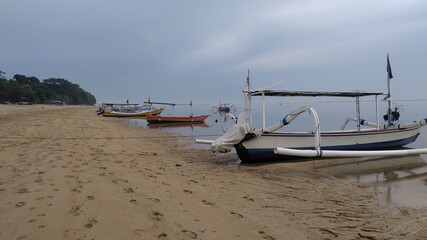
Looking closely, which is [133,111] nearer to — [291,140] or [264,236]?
[291,140]

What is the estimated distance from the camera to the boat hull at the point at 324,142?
36.1 ft

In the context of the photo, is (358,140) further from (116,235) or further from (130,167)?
(116,235)

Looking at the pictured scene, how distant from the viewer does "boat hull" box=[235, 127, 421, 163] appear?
36.1 ft

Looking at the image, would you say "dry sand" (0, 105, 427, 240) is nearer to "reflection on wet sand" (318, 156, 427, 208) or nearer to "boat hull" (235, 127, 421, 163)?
"reflection on wet sand" (318, 156, 427, 208)

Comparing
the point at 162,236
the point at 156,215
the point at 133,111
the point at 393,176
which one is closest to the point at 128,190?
the point at 156,215

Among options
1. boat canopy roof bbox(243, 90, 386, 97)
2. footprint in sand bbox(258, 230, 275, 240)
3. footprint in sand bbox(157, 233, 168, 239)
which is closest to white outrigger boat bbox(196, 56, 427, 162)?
boat canopy roof bbox(243, 90, 386, 97)

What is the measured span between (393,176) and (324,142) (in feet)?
10.2

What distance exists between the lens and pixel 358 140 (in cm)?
1323

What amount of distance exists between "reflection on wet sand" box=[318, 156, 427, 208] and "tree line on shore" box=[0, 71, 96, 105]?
77189 millimetres

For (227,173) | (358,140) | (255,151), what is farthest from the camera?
(358,140)

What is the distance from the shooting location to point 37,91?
8469 centimetres

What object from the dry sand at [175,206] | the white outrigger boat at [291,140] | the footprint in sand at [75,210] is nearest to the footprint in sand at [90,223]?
the dry sand at [175,206]

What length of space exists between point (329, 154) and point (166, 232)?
7.43m

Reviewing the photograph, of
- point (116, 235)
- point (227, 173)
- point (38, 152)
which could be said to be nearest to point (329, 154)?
point (227, 173)
